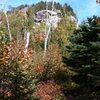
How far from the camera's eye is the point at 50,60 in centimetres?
3406

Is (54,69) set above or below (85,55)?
below

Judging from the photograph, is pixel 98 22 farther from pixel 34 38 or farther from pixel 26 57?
pixel 34 38

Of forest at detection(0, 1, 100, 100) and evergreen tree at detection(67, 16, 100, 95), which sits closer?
forest at detection(0, 1, 100, 100)

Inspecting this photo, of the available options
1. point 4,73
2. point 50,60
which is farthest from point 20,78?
point 50,60

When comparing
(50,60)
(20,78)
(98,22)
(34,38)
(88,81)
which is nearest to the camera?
(20,78)

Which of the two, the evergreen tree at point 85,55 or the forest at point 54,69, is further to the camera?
the evergreen tree at point 85,55

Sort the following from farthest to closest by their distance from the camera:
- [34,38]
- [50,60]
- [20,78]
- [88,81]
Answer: [34,38], [50,60], [88,81], [20,78]

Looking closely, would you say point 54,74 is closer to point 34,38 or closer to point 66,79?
point 66,79

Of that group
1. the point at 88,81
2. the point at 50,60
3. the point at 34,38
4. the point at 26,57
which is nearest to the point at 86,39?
the point at 88,81

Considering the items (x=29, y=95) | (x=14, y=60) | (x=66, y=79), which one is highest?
(x=14, y=60)

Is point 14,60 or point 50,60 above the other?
point 14,60

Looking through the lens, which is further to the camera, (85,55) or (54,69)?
(54,69)

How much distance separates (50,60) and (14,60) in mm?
15210

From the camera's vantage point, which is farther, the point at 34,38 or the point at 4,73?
the point at 34,38
